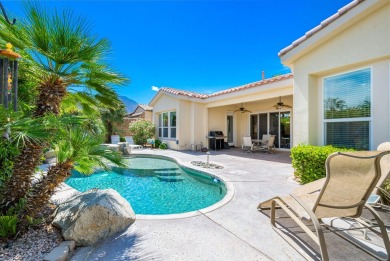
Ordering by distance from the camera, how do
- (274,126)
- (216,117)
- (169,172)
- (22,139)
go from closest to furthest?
(22,139) < (169,172) < (274,126) < (216,117)

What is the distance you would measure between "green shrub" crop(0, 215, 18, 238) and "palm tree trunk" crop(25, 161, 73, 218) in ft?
0.96

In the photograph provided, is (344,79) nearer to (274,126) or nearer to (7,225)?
(7,225)

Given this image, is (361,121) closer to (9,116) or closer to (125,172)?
(9,116)

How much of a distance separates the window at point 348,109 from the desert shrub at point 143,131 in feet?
50.2

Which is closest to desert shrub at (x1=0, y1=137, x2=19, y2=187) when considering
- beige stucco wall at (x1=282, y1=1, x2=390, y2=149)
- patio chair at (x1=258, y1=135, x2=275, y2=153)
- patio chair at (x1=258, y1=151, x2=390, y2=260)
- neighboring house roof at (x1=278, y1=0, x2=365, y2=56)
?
patio chair at (x1=258, y1=151, x2=390, y2=260)

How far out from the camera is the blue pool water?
19.1 feet

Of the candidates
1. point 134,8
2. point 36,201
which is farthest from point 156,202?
point 134,8

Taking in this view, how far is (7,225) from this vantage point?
2865mm

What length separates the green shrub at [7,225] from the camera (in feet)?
9.35

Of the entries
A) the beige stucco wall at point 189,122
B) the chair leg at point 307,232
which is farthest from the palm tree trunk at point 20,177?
the beige stucco wall at point 189,122

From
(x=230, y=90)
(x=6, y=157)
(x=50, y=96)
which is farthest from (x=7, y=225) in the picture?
(x=230, y=90)

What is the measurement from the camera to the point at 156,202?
20.0 ft

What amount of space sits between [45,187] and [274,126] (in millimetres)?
15804

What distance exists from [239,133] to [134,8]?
13101 millimetres
